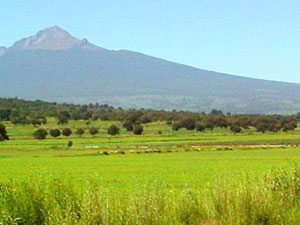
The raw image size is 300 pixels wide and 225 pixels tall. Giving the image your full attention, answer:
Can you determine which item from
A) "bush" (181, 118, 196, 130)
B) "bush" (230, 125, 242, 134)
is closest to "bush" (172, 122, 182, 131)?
"bush" (181, 118, 196, 130)

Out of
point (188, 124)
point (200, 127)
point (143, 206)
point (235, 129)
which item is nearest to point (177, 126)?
point (188, 124)

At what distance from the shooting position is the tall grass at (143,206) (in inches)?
617

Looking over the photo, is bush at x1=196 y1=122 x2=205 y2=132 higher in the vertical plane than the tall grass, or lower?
lower

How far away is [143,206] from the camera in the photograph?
15.8 m

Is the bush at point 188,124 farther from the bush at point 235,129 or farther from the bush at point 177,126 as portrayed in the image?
the bush at point 235,129

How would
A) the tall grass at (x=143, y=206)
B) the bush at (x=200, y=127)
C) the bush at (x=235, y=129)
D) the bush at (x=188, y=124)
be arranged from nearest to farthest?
the tall grass at (x=143, y=206) < the bush at (x=235, y=129) < the bush at (x=200, y=127) < the bush at (x=188, y=124)

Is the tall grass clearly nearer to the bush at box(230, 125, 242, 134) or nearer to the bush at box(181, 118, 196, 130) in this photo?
the bush at box(230, 125, 242, 134)

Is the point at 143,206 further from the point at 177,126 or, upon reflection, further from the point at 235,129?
the point at 177,126

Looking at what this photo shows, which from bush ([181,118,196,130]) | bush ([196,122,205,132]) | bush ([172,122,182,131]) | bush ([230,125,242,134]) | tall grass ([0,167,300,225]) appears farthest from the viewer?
bush ([181,118,196,130])

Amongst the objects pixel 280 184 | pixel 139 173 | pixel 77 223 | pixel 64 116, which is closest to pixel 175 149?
pixel 139 173

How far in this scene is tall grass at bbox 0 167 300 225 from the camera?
51.4 feet

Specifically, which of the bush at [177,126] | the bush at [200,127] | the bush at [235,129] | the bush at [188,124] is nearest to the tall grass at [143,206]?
the bush at [235,129]

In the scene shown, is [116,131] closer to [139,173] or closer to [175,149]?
[175,149]

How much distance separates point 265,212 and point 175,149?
7136 cm
